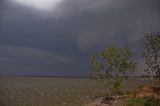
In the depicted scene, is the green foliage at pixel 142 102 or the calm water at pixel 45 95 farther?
the calm water at pixel 45 95

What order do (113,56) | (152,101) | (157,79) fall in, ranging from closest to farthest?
(152,101), (113,56), (157,79)

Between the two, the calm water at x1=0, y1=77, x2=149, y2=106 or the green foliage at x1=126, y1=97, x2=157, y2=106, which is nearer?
the green foliage at x1=126, y1=97, x2=157, y2=106

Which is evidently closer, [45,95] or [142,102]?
[142,102]

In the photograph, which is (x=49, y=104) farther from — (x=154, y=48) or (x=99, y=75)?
(x=154, y=48)

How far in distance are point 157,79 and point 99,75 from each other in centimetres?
1141

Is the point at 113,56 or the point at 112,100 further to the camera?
the point at 113,56

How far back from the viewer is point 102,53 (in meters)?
36.3

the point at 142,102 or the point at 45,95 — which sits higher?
the point at 45,95

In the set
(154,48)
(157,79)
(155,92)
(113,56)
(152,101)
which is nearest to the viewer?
(152,101)

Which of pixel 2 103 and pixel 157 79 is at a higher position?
pixel 157 79

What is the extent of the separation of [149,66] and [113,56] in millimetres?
9601

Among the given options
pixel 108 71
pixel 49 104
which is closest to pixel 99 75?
pixel 108 71

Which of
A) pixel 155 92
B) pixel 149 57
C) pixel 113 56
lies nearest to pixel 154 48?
pixel 149 57

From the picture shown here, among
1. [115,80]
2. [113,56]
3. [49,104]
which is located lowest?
[49,104]
